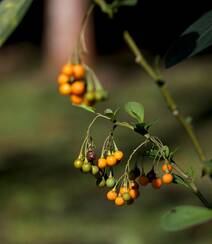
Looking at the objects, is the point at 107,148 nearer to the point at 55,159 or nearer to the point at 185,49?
the point at 185,49

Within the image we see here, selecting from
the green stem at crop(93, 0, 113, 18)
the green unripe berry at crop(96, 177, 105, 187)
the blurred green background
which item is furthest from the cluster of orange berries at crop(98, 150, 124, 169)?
the blurred green background

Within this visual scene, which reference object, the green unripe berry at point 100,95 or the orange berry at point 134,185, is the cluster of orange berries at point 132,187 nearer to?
the orange berry at point 134,185

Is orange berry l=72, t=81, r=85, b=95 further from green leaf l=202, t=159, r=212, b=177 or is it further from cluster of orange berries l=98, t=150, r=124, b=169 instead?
cluster of orange berries l=98, t=150, r=124, b=169

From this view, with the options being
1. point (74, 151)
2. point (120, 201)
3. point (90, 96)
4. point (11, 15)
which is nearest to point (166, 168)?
point (120, 201)

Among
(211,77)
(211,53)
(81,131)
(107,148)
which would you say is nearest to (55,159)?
(81,131)

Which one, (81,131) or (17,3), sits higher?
(81,131)

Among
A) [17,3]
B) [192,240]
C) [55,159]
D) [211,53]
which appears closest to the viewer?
[17,3]

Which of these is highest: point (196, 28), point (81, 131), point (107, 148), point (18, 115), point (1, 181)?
point (18, 115)
